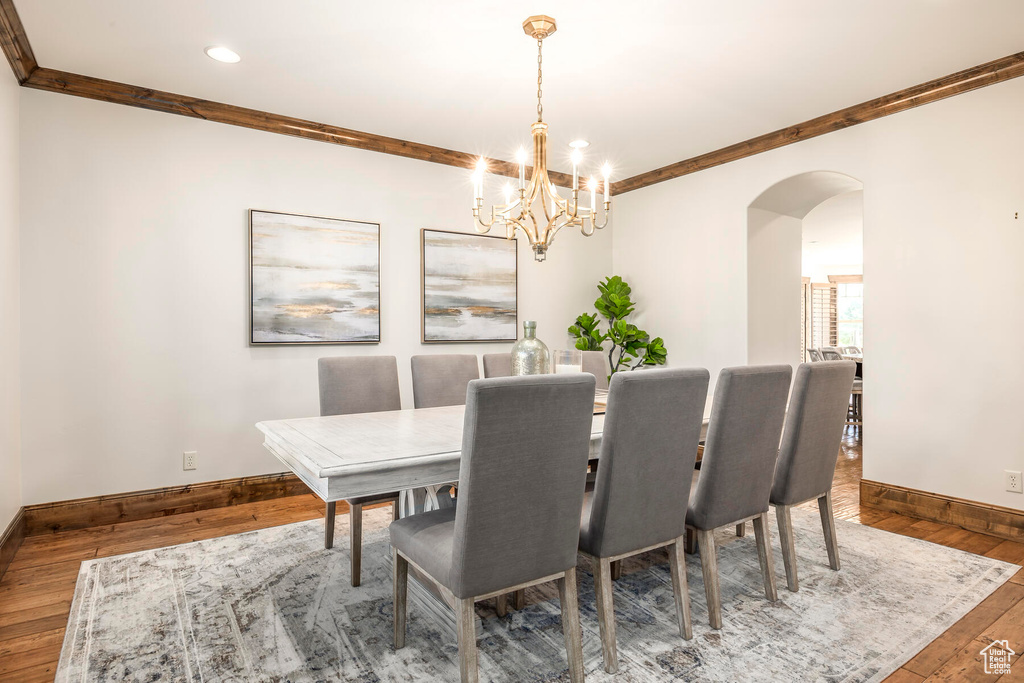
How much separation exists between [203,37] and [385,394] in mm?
1966

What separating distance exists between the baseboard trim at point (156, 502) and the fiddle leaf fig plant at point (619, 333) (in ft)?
8.73

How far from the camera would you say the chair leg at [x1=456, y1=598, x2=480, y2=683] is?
1528 mm

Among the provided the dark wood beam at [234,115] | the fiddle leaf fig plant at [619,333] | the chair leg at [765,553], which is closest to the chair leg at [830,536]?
the chair leg at [765,553]

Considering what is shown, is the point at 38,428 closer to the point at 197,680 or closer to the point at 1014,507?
the point at 197,680

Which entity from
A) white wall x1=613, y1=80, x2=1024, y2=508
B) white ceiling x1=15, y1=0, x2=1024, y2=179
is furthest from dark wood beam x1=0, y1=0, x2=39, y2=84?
white wall x1=613, y1=80, x2=1024, y2=508

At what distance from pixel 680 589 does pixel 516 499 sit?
881mm

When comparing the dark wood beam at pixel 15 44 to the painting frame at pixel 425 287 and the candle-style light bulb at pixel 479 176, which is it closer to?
the candle-style light bulb at pixel 479 176

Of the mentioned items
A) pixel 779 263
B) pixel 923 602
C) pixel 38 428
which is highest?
pixel 779 263

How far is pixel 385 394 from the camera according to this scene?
3.10 metres

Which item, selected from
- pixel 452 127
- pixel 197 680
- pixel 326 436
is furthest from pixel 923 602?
pixel 452 127

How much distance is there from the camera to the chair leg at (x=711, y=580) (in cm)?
206

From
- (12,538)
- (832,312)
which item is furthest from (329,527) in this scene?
(832,312)

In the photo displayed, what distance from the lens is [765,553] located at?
2.27 meters

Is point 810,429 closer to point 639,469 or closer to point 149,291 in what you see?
point 639,469
